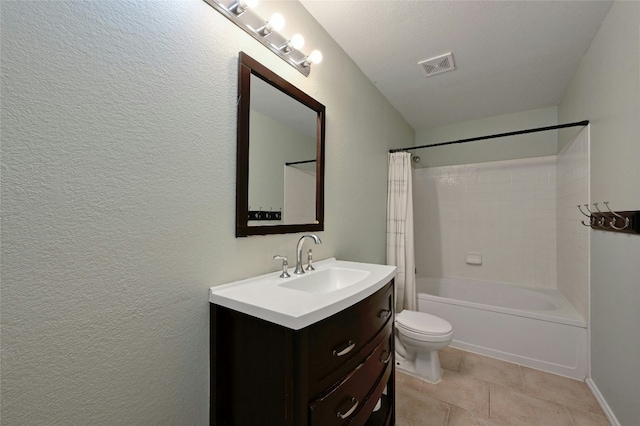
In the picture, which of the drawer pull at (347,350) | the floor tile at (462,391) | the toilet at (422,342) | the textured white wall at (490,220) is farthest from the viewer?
the textured white wall at (490,220)

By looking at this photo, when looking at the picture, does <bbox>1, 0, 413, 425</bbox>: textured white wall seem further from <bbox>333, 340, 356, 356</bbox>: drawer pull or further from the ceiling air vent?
the ceiling air vent

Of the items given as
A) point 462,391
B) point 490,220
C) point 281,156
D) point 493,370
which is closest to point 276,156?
point 281,156

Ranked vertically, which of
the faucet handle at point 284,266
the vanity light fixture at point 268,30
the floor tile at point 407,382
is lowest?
the floor tile at point 407,382

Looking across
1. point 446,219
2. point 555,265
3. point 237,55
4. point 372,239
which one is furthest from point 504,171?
point 237,55

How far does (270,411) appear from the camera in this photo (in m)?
0.87

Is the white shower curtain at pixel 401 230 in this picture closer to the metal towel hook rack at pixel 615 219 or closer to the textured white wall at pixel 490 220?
the textured white wall at pixel 490 220

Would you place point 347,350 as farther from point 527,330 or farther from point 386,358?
point 527,330

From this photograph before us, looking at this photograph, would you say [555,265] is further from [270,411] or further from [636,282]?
[270,411]

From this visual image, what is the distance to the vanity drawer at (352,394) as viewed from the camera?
85cm

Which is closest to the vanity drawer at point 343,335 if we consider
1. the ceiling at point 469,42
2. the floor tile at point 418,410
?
the floor tile at point 418,410

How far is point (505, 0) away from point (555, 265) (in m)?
2.59

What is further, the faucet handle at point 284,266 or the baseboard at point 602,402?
the baseboard at point 602,402

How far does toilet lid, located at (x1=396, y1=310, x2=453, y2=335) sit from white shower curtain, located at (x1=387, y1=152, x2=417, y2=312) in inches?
15.8

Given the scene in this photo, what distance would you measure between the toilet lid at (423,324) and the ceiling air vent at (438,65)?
198 centimetres
